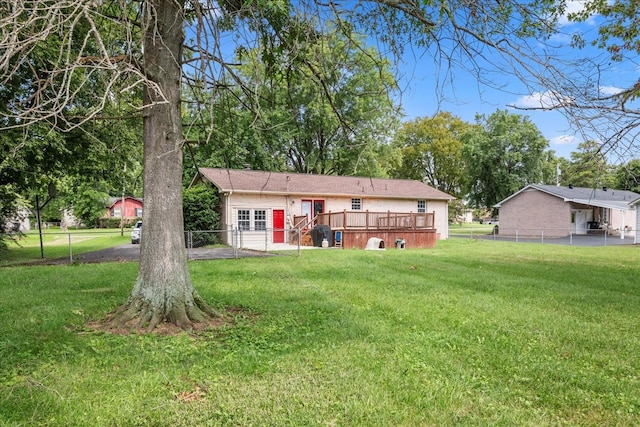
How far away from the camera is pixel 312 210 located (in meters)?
21.4

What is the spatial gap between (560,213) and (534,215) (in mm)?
1955

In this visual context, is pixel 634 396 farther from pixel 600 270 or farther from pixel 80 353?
pixel 600 270

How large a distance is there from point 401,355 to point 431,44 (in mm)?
3480

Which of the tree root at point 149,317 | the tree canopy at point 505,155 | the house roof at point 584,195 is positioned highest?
the tree canopy at point 505,155

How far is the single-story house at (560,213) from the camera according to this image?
29.6 m

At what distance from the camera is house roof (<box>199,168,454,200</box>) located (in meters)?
19.6

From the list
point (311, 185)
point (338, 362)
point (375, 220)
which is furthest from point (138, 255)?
point (338, 362)

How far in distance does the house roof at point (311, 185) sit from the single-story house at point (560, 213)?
10634 millimetres

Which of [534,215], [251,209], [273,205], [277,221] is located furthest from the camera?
[534,215]

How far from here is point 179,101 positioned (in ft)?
15.9

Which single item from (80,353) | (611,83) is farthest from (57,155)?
(611,83)

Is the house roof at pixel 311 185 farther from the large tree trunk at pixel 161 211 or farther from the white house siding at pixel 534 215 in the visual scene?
the large tree trunk at pixel 161 211

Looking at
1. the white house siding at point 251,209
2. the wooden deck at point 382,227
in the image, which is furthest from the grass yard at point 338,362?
the white house siding at point 251,209

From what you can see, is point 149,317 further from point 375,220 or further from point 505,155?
point 505,155
